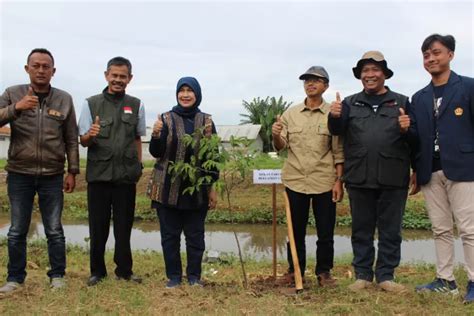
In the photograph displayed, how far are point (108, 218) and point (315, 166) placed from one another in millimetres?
1980

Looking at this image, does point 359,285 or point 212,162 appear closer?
point 212,162

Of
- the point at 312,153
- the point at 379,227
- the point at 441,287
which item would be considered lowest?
the point at 441,287

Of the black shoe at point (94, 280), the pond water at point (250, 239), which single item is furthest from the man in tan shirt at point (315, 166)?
the pond water at point (250, 239)

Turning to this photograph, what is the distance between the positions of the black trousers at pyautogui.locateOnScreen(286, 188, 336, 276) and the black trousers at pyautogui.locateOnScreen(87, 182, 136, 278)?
1520mm

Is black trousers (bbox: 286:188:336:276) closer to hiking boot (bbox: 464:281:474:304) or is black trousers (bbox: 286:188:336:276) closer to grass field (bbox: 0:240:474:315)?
grass field (bbox: 0:240:474:315)

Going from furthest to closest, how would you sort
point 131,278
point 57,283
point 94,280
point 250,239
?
point 250,239 → point 131,278 → point 94,280 → point 57,283

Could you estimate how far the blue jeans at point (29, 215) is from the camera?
13.1 feet

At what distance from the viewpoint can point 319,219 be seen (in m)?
4.19

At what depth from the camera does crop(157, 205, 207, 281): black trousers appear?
419cm

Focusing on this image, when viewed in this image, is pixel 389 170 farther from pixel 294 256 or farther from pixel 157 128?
pixel 157 128

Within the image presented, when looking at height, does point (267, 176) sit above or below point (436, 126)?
below

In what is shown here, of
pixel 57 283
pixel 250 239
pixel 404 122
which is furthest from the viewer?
pixel 250 239

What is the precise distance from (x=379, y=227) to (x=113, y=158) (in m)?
2.43

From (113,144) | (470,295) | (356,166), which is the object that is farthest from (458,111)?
(113,144)
